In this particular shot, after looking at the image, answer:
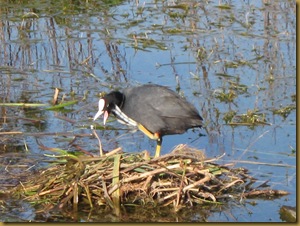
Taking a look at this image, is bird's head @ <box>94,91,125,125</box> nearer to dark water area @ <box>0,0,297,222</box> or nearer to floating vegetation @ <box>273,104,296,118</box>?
dark water area @ <box>0,0,297,222</box>

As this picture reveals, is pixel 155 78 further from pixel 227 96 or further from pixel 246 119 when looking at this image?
pixel 246 119

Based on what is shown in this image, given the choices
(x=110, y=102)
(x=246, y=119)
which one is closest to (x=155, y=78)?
(x=246, y=119)

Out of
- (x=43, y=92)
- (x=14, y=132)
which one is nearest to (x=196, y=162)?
(x=14, y=132)

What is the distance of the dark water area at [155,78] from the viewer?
601 centimetres

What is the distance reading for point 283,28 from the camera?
920 centimetres

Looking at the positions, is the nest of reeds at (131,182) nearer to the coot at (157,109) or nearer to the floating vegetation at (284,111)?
the coot at (157,109)

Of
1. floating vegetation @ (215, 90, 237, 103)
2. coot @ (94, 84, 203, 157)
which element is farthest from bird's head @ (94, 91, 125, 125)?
floating vegetation @ (215, 90, 237, 103)

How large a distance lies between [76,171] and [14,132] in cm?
114

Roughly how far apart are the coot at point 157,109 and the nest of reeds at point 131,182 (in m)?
0.37

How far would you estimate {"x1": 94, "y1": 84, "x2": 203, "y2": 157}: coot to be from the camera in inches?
238

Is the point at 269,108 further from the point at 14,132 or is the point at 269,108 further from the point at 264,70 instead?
the point at 14,132

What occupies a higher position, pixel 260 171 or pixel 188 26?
pixel 188 26

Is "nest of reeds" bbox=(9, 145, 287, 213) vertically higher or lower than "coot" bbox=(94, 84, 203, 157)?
lower

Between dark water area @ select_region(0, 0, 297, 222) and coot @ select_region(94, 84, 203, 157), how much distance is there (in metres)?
0.39
